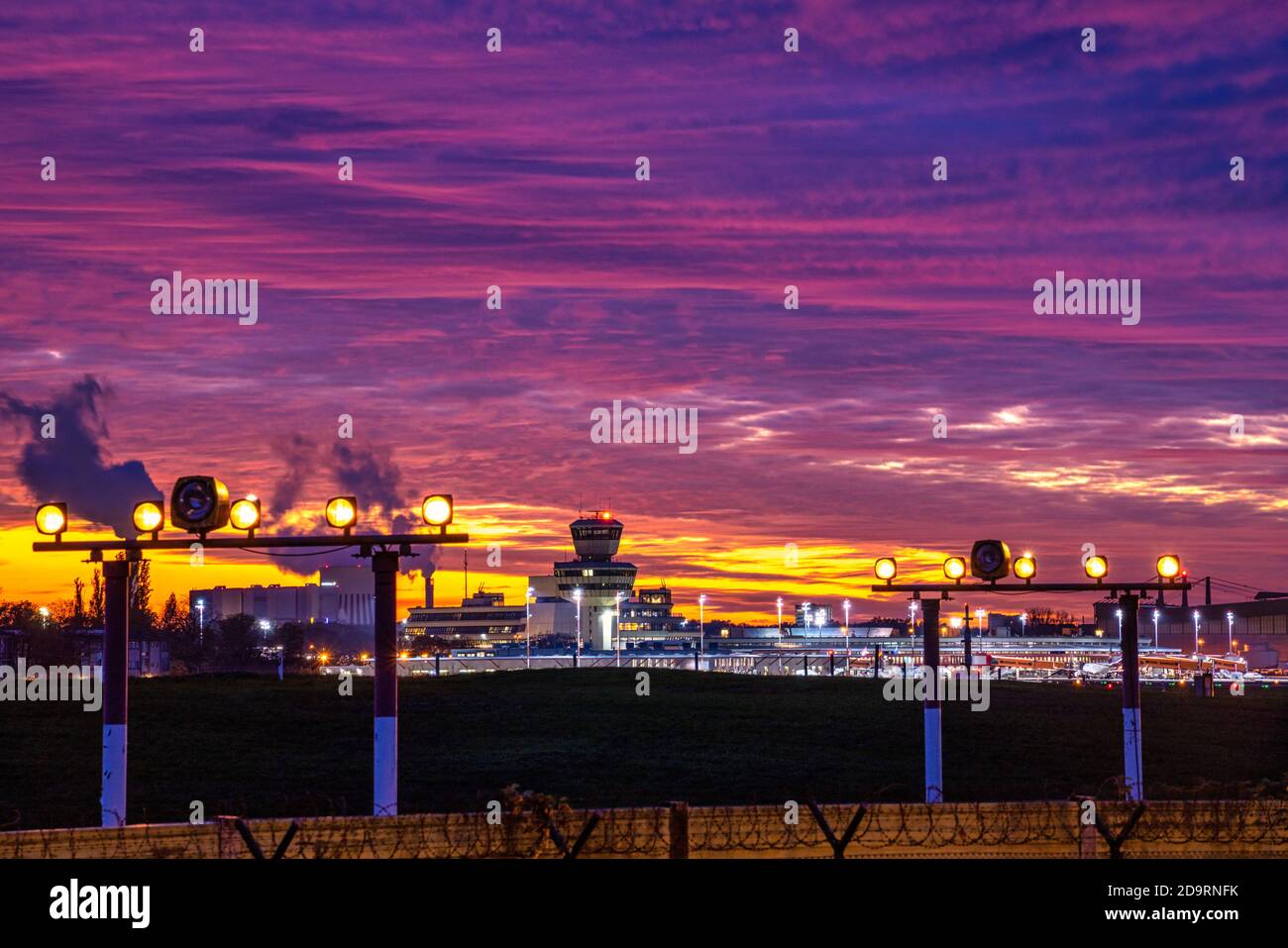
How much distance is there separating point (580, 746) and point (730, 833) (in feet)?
89.4

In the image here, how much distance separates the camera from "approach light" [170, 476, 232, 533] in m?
28.2

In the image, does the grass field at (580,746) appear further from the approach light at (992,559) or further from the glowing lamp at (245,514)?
the glowing lamp at (245,514)

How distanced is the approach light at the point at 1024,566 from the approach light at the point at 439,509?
1555 centimetres

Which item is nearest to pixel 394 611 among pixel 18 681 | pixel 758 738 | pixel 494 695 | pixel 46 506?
pixel 46 506

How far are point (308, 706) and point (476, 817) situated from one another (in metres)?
36.0

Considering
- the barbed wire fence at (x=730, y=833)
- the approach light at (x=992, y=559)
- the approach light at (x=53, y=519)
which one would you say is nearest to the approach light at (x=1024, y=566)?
the approach light at (x=992, y=559)

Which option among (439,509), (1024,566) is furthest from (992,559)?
(439,509)

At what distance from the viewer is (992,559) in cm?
3725

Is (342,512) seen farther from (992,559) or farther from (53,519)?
(992,559)

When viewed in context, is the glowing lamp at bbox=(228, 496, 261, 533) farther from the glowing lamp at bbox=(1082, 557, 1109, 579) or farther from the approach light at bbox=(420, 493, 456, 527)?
the glowing lamp at bbox=(1082, 557, 1109, 579)

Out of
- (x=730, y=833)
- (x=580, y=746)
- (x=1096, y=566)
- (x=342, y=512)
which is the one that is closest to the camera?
(x=730, y=833)
